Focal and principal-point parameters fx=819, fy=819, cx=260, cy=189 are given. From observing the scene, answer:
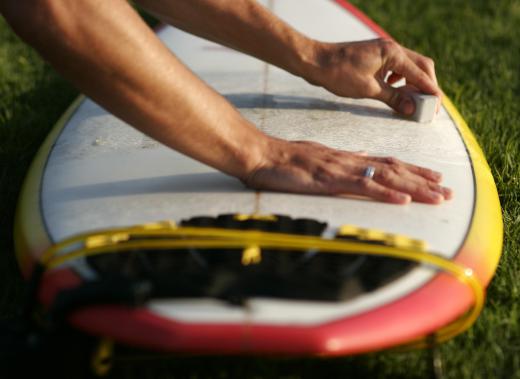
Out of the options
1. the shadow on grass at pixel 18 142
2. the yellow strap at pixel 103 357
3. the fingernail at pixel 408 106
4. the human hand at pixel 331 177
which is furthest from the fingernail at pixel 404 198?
the shadow on grass at pixel 18 142

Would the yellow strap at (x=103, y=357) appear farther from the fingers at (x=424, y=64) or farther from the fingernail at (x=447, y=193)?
the fingers at (x=424, y=64)

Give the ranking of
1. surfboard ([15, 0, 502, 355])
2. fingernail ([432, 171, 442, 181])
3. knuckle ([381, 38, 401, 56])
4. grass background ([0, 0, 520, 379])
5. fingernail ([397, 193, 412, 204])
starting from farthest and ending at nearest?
knuckle ([381, 38, 401, 56]) < fingernail ([432, 171, 442, 181]) < fingernail ([397, 193, 412, 204]) < grass background ([0, 0, 520, 379]) < surfboard ([15, 0, 502, 355])

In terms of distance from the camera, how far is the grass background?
6.03ft

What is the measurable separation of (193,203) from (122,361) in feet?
1.39

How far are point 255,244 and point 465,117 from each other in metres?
1.52

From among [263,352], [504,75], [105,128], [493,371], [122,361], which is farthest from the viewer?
[504,75]

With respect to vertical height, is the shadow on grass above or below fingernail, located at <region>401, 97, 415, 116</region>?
below

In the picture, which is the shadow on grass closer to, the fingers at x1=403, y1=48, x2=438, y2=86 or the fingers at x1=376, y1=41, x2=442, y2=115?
the fingers at x1=376, y1=41, x2=442, y2=115

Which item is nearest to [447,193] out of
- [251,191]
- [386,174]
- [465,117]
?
[386,174]

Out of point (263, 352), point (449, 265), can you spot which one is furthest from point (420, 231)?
point (263, 352)

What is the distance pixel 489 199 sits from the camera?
2.11 m

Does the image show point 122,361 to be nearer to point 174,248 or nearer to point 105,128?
point 174,248

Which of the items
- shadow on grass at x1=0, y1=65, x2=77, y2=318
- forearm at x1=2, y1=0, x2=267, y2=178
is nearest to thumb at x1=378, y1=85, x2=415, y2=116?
forearm at x1=2, y1=0, x2=267, y2=178

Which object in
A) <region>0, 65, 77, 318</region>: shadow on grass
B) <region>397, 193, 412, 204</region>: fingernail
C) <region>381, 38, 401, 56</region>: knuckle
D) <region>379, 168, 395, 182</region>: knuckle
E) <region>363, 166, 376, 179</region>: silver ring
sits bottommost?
<region>0, 65, 77, 318</region>: shadow on grass
